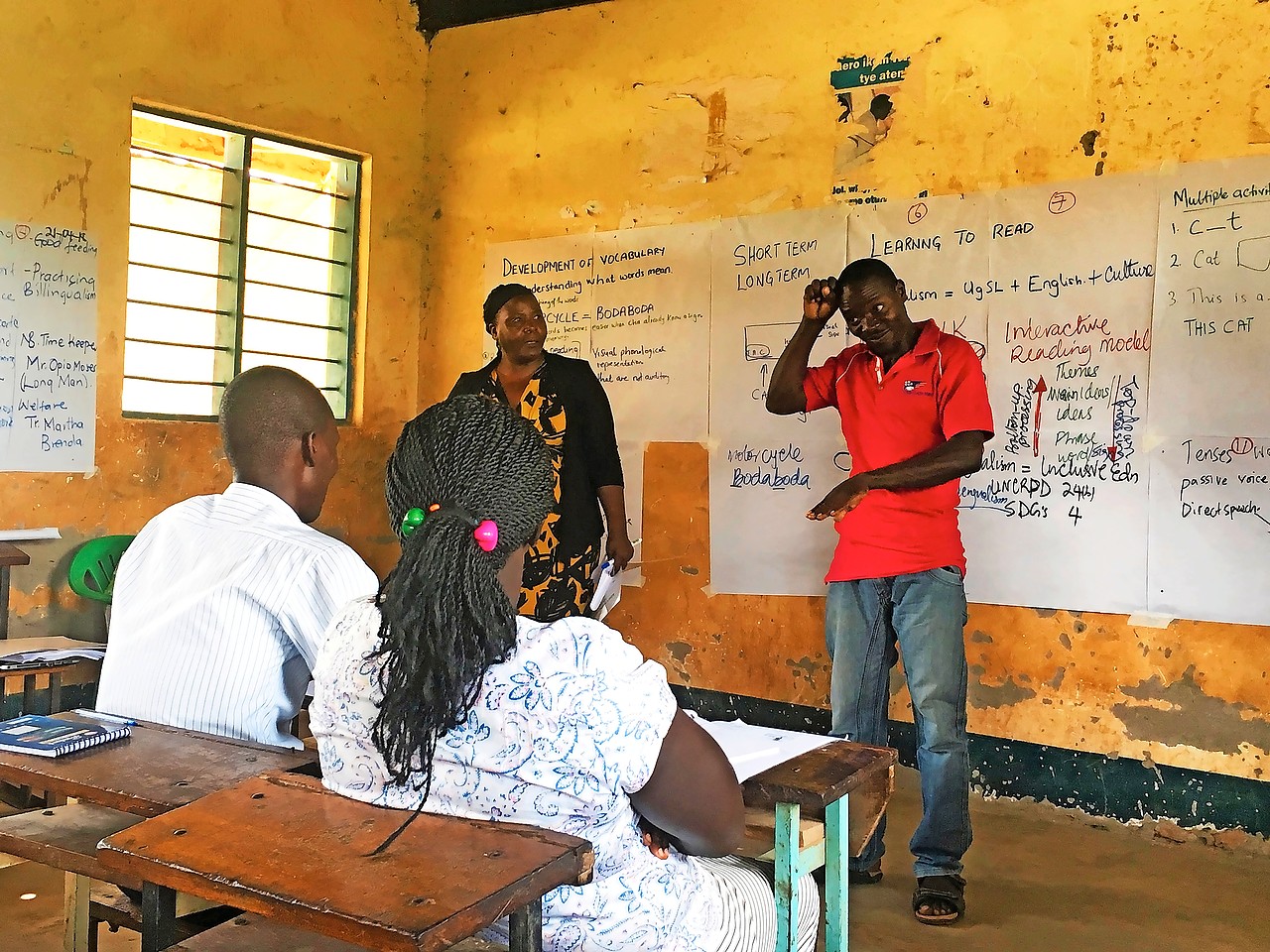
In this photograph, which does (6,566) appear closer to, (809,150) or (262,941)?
(262,941)

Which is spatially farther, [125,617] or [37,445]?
[37,445]

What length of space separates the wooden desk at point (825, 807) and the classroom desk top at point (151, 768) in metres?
0.69

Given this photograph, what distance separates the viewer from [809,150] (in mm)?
4383

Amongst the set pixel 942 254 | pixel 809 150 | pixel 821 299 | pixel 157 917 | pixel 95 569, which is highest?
pixel 809 150

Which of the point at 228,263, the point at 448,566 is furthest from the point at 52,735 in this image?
the point at 228,263

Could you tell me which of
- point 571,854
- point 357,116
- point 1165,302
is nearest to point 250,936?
point 571,854

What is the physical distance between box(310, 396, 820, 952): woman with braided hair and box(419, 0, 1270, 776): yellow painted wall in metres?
2.60

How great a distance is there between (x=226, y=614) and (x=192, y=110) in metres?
3.41

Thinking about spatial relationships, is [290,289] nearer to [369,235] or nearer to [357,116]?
[369,235]

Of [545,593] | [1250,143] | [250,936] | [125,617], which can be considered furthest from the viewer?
[545,593]

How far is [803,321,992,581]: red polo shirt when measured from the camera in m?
2.98

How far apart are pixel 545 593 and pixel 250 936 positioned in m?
2.37

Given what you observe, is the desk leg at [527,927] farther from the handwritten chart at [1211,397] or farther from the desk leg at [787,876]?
the handwritten chart at [1211,397]

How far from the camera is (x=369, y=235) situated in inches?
210
